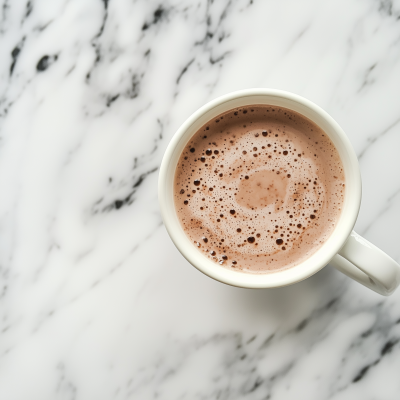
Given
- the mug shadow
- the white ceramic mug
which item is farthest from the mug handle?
the mug shadow

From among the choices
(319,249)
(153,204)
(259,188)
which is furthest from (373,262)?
(153,204)

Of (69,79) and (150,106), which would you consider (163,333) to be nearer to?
(150,106)

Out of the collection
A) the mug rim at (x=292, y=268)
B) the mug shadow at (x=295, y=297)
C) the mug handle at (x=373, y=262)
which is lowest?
the mug shadow at (x=295, y=297)

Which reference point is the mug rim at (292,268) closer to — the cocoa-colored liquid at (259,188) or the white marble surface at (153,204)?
the cocoa-colored liquid at (259,188)

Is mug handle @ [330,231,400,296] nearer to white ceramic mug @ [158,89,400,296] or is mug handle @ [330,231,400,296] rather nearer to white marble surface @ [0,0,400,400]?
white ceramic mug @ [158,89,400,296]

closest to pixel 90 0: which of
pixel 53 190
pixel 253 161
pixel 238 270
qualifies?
pixel 53 190

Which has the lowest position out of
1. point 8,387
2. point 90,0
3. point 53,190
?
point 8,387

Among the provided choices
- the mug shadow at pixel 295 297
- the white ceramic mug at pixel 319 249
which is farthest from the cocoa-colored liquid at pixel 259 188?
the mug shadow at pixel 295 297
